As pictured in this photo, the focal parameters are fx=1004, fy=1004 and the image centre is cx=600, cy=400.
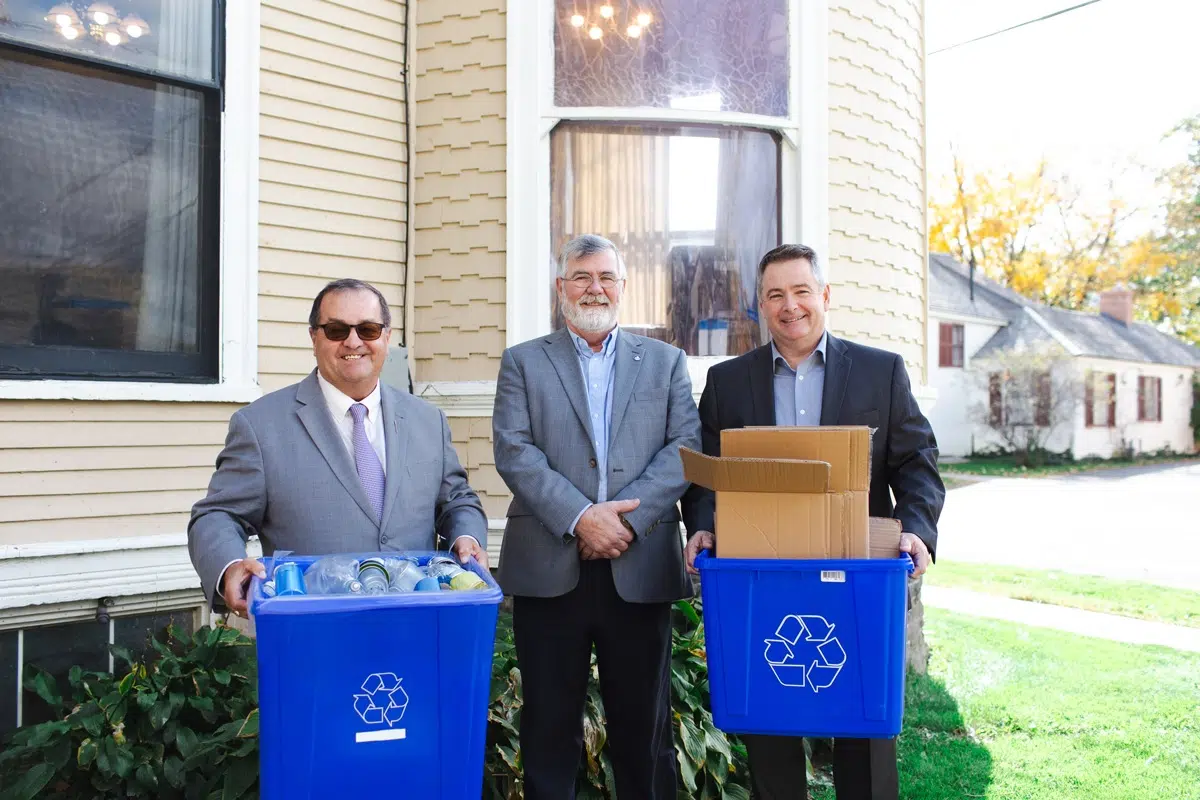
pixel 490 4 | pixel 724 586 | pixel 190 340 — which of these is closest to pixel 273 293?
pixel 190 340

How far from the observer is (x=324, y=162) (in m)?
4.88

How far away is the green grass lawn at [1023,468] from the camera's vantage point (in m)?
24.6

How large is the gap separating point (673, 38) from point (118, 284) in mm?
2916

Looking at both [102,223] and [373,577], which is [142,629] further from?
[373,577]

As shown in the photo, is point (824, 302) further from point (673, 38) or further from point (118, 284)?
point (118, 284)

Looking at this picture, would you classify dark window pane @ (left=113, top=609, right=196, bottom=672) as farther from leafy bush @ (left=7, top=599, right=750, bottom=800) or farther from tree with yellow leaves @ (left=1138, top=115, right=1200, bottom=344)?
tree with yellow leaves @ (left=1138, top=115, right=1200, bottom=344)

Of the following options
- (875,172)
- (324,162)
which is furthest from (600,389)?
(875,172)

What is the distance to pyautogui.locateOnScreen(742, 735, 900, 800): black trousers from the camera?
281 cm

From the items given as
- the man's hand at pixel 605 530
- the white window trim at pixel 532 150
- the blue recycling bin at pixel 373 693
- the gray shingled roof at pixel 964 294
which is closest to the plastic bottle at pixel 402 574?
the blue recycling bin at pixel 373 693

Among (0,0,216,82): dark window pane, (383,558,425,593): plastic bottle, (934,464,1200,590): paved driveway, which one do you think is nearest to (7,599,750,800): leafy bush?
(383,558,425,593): plastic bottle

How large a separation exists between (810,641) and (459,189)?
11.0ft

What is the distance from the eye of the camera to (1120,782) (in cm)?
426

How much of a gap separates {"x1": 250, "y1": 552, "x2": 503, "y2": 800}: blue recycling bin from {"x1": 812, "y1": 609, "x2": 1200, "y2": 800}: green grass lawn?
101 inches

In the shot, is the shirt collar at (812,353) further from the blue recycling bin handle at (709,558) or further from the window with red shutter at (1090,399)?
the window with red shutter at (1090,399)
